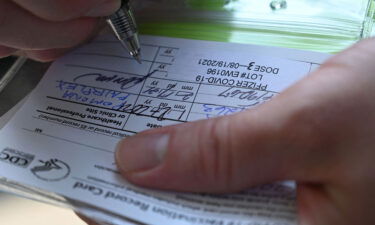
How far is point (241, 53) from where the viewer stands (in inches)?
17.2

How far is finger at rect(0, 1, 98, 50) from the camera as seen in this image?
1.28 feet

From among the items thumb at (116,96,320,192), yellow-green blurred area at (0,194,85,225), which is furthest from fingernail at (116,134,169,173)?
yellow-green blurred area at (0,194,85,225)

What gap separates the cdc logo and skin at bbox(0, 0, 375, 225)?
0.35ft

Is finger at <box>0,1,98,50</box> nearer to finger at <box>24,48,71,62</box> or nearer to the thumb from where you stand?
finger at <box>24,48,71,62</box>

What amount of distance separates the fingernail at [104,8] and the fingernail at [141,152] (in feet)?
0.44

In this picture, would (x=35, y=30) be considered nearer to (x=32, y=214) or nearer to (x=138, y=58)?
(x=138, y=58)

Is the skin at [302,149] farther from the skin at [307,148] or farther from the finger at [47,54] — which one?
the finger at [47,54]

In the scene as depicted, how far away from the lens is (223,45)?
45 centimetres

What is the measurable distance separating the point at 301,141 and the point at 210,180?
0.08m

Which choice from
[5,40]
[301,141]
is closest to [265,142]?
[301,141]

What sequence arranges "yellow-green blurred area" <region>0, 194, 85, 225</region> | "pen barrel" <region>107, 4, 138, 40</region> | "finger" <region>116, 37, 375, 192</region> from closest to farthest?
"finger" <region>116, 37, 375, 192</region>, "pen barrel" <region>107, 4, 138, 40</region>, "yellow-green blurred area" <region>0, 194, 85, 225</region>

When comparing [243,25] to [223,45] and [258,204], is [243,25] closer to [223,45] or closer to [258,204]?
[223,45]

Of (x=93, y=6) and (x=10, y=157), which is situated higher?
(x=93, y=6)

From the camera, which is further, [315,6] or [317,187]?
[315,6]
